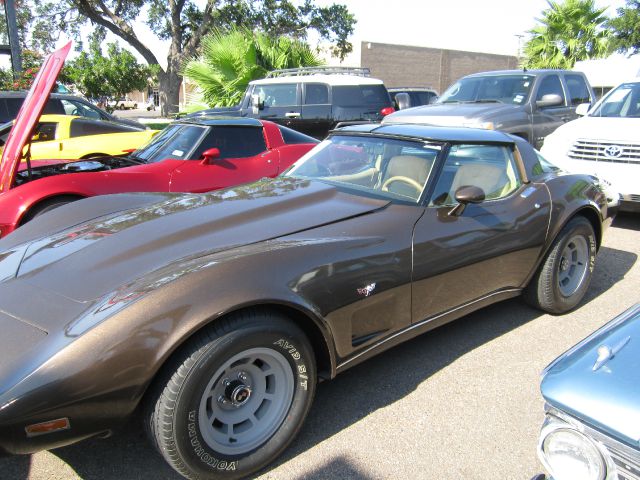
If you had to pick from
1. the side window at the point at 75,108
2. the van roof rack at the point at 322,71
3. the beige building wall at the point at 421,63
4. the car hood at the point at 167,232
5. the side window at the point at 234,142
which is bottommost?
the car hood at the point at 167,232

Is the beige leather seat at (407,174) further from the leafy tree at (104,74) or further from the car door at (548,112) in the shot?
the leafy tree at (104,74)

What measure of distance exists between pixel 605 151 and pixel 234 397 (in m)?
5.65

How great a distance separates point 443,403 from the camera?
2.81 m

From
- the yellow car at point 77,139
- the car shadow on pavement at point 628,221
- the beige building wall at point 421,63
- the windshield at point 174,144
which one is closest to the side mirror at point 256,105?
the yellow car at point 77,139

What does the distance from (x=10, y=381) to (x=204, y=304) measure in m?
0.69

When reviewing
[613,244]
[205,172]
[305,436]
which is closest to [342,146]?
[305,436]

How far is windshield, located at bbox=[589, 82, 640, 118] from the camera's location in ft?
21.9

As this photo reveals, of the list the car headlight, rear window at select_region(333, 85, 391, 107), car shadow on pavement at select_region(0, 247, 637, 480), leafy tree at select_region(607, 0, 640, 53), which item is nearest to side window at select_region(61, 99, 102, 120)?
rear window at select_region(333, 85, 391, 107)

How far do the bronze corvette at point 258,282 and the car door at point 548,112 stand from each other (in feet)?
14.4

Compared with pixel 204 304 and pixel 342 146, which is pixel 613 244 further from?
pixel 204 304

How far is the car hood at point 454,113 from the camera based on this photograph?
24.1 feet

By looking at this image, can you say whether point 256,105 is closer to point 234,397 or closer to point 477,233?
point 477,233

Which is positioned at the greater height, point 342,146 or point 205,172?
point 342,146

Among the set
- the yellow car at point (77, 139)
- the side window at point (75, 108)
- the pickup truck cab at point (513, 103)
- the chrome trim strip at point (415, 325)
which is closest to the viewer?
the chrome trim strip at point (415, 325)
